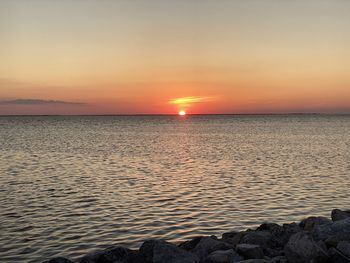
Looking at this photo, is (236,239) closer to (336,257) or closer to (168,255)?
(168,255)

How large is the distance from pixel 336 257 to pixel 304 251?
78 cm

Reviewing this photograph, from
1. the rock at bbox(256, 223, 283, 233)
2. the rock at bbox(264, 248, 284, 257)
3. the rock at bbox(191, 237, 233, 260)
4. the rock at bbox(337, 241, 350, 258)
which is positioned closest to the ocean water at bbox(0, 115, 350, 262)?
the rock at bbox(256, 223, 283, 233)

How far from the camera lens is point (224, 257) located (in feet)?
36.0

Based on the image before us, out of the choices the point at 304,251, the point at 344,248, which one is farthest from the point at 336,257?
the point at 304,251

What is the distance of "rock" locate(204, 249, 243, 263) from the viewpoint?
35.9 feet

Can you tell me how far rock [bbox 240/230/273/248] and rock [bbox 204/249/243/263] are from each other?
1.57 m

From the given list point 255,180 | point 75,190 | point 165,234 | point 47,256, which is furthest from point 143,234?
point 255,180

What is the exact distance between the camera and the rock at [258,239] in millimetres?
12652

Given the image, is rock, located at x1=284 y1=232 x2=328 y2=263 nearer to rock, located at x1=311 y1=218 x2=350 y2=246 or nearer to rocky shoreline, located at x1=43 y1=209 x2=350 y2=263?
rocky shoreline, located at x1=43 y1=209 x2=350 y2=263

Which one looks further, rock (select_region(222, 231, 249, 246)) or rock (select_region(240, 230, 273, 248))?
rock (select_region(222, 231, 249, 246))

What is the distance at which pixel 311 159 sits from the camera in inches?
1686

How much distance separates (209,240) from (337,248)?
369 cm

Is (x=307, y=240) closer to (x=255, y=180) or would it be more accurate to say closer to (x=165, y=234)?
(x=165, y=234)

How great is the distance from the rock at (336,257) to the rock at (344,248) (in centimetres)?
12
